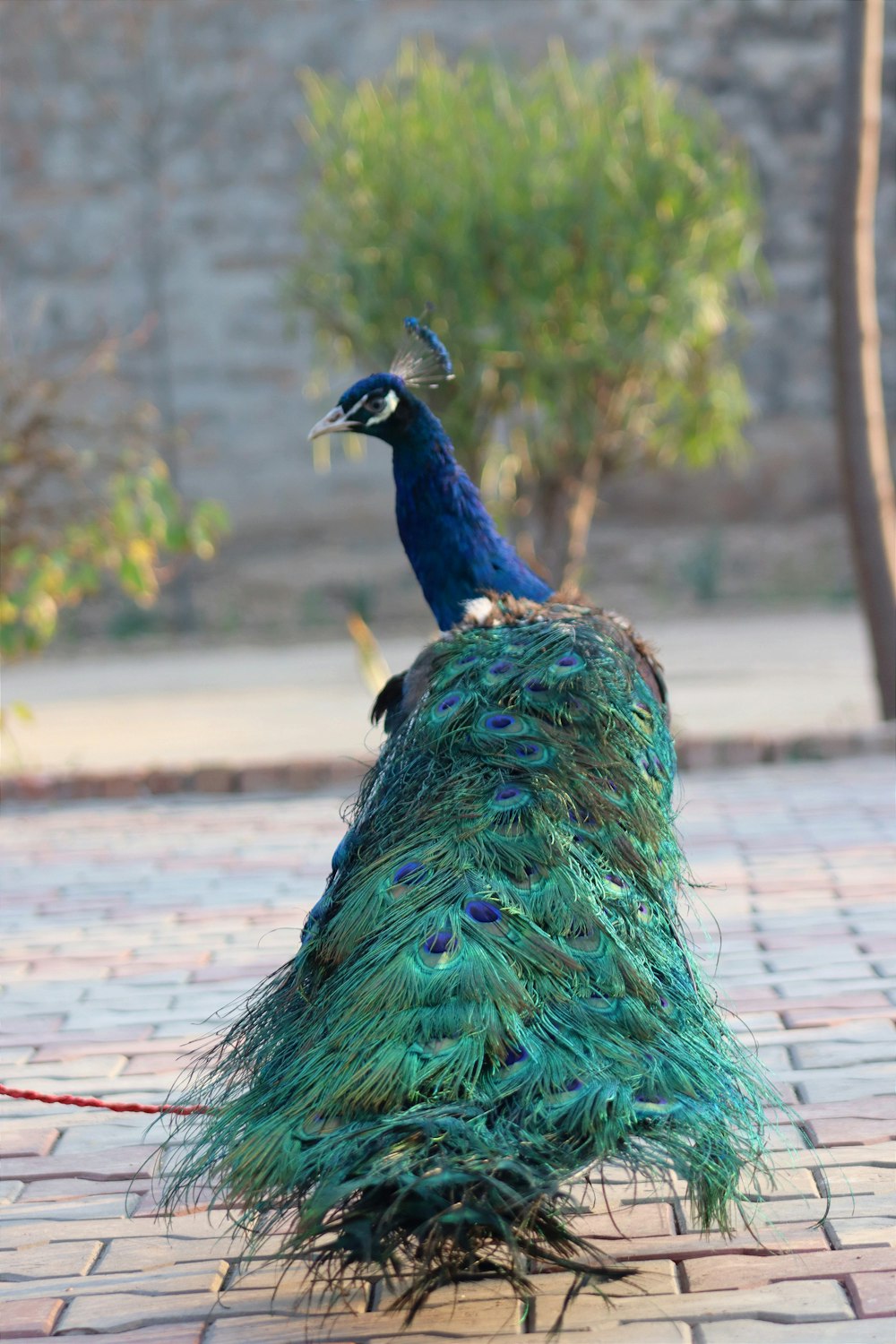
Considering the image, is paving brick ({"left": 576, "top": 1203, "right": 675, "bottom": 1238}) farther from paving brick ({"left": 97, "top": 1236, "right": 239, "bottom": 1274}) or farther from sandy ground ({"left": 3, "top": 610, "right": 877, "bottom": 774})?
sandy ground ({"left": 3, "top": 610, "right": 877, "bottom": 774})

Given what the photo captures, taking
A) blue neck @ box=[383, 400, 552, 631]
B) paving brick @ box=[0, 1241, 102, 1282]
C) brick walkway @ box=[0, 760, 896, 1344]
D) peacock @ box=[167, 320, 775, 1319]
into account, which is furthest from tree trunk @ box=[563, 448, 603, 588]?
paving brick @ box=[0, 1241, 102, 1282]

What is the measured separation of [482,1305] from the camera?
7.19 ft

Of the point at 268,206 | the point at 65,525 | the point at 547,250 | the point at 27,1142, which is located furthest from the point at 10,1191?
the point at 268,206

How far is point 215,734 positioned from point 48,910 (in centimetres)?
411

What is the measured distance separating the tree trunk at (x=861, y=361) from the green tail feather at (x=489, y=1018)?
14.6ft

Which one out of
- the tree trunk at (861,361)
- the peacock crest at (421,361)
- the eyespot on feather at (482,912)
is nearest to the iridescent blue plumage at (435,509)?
the peacock crest at (421,361)

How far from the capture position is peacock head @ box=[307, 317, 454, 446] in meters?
3.94

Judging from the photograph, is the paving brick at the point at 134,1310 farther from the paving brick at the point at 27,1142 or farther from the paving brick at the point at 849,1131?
the paving brick at the point at 849,1131

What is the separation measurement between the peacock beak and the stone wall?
11.9 m

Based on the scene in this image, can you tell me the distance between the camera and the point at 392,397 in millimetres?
3963

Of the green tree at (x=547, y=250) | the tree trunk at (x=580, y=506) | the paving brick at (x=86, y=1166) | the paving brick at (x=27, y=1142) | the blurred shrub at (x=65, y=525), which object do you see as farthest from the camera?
the tree trunk at (x=580, y=506)

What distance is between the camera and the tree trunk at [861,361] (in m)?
6.78

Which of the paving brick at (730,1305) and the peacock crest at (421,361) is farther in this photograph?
the peacock crest at (421,361)

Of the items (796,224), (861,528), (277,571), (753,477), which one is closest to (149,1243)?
(861,528)
